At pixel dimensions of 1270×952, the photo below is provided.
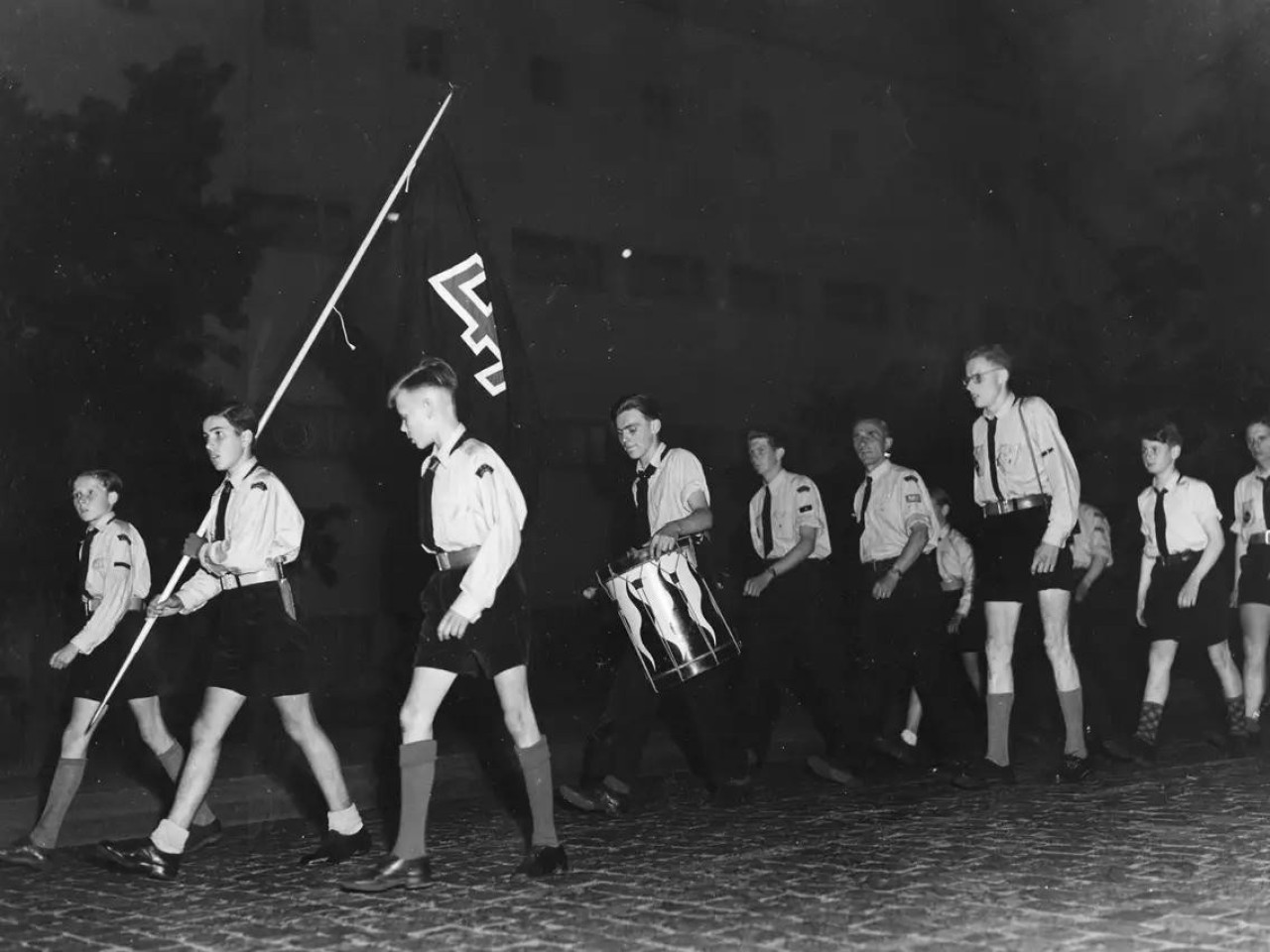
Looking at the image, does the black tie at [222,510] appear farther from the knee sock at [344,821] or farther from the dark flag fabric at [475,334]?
the dark flag fabric at [475,334]

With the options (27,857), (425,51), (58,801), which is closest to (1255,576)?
(58,801)

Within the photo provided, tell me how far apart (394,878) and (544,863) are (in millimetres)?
586

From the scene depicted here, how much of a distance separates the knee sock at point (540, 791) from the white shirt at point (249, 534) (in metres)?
1.27

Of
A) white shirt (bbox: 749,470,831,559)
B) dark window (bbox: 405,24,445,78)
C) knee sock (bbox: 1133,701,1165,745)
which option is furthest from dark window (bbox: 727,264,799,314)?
knee sock (bbox: 1133,701,1165,745)

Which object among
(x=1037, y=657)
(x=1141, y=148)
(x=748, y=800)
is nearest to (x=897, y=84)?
(x=1141, y=148)

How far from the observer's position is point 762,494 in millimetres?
9469

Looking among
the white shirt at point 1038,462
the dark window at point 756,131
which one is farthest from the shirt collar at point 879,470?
the dark window at point 756,131

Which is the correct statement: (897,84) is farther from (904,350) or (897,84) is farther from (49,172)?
(49,172)

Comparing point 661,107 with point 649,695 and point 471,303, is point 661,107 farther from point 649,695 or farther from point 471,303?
point 649,695

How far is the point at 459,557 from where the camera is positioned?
5867 millimetres

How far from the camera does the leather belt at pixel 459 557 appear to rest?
5848 mm

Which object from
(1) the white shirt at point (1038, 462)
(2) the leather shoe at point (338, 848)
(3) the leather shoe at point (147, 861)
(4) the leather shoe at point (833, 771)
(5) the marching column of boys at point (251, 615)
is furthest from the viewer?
(4) the leather shoe at point (833, 771)

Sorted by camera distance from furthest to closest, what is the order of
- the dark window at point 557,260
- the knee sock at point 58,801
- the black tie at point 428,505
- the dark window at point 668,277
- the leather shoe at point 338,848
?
1. the dark window at point 668,277
2. the dark window at point 557,260
3. the knee sock at point 58,801
4. the leather shoe at point 338,848
5. the black tie at point 428,505

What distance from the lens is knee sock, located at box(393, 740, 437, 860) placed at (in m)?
5.68
